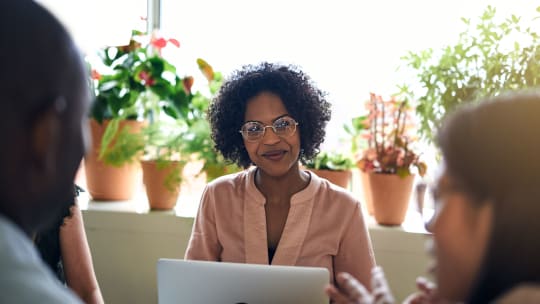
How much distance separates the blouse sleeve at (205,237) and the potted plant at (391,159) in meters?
0.72

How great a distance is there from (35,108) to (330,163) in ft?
6.89

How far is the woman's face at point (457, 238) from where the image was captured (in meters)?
0.89

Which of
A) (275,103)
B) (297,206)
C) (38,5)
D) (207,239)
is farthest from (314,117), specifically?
(38,5)

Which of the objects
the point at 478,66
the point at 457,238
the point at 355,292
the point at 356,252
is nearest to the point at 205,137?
the point at 356,252

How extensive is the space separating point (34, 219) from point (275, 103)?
1570 mm

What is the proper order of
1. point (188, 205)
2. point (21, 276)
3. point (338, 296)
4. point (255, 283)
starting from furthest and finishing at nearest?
point (188, 205), point (255, 283), point (338, 296), point (21, 276)

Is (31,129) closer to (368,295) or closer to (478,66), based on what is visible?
(368,295)

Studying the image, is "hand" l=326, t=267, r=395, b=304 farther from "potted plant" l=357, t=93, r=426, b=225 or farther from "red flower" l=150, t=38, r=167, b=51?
"red flower" l=150, t=38, r=167, b=51

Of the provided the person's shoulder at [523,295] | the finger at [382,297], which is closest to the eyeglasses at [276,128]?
the finger at [382,297]

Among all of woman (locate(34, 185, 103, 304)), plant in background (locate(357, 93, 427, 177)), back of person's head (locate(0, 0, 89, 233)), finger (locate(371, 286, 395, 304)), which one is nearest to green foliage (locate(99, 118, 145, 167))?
woman (locate(34, 185, 103, 304))

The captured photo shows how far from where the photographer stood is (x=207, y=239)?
7.82 ft

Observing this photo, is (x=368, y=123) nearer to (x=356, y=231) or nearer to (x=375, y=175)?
(x=375, y=175)

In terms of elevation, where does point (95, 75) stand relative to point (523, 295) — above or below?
above

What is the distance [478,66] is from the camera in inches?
94.3
